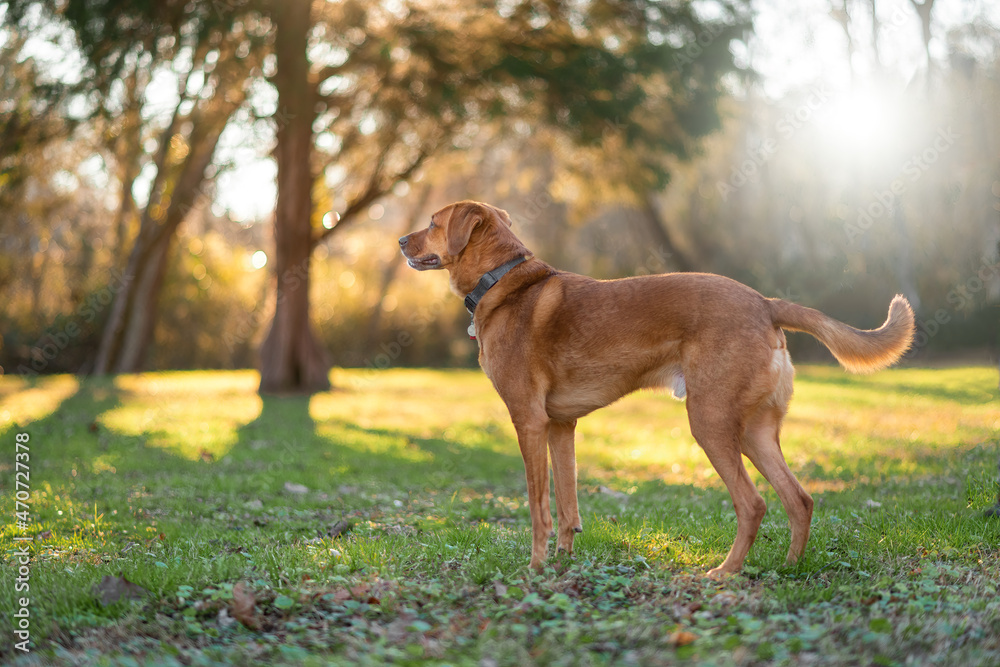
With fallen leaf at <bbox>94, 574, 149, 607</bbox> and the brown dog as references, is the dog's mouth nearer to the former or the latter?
the brown dog

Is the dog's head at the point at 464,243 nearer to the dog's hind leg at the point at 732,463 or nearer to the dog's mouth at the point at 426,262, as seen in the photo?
the dog's mouth at the point at 426,262

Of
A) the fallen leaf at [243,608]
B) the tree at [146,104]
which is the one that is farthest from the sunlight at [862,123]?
the fallen leaf at [243,608]

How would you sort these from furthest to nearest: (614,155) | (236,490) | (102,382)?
(102,382)
(614,155)
(236,490)

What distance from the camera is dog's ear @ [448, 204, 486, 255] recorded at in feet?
16.1

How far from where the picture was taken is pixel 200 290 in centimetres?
2483

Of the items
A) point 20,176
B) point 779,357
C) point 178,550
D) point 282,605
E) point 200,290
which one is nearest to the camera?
point 282,605

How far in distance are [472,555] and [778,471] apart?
181cm

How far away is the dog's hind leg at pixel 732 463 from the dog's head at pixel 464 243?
1616 millimetres

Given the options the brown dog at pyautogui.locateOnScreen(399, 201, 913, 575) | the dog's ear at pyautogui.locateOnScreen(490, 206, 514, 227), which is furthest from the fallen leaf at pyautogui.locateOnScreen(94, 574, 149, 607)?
the dog's ear at pyautogui.locateOnScreen(490, 206, 514, 227)

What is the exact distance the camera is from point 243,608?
11.4 ft

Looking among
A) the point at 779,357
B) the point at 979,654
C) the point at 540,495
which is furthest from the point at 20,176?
the point at 979,654

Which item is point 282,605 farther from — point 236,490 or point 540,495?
point 236,490

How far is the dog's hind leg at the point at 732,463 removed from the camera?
13.6 feet

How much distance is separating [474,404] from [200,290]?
44.1ft
